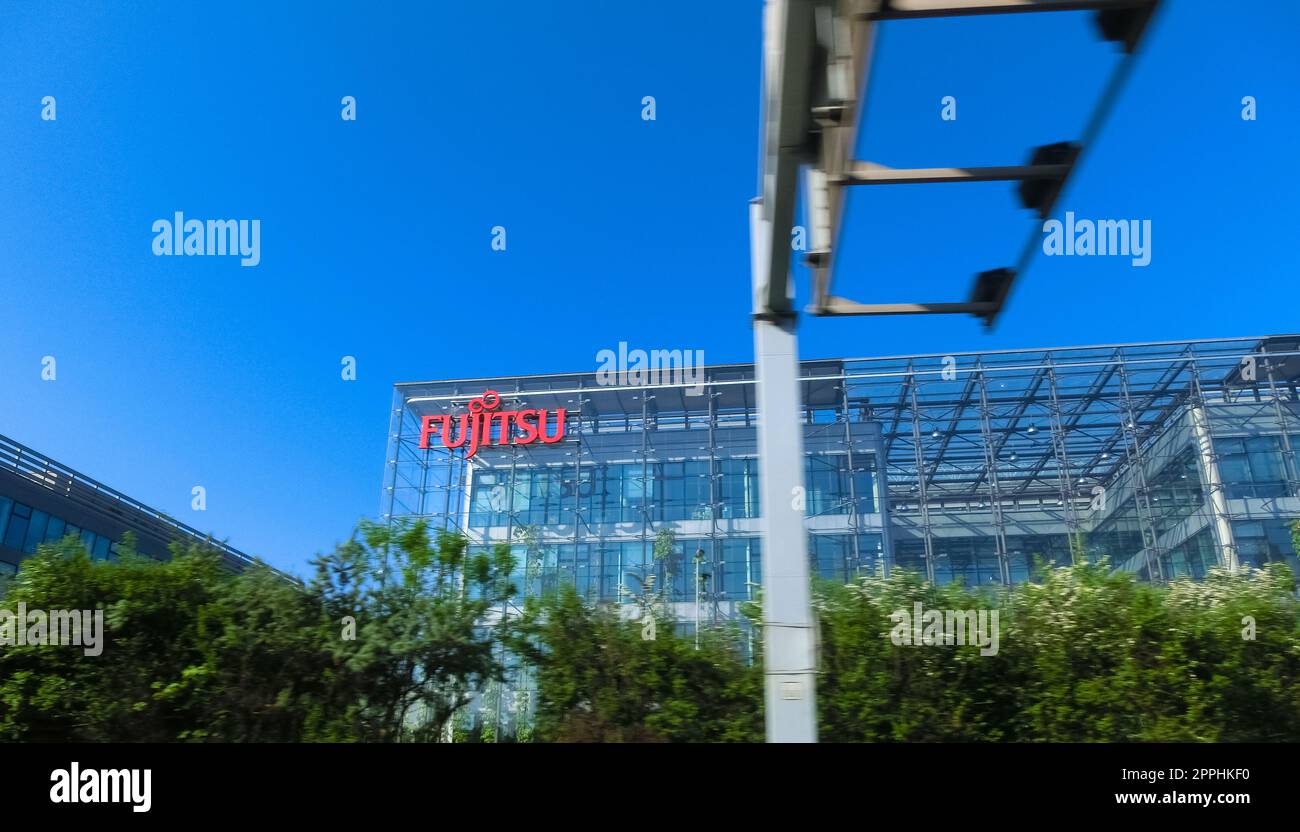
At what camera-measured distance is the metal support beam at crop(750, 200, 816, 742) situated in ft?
17.8

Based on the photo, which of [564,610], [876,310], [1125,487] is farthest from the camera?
[1125,487]

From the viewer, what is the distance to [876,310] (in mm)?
5961

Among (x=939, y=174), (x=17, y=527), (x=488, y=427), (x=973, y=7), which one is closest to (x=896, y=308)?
(x=939, y=174)

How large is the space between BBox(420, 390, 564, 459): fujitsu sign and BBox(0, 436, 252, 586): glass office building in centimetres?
855

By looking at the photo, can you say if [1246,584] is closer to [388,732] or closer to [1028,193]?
[1028,193]

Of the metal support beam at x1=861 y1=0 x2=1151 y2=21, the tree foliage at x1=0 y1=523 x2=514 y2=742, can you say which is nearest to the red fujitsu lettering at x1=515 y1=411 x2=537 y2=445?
the tree foliage at x1=0 y1=523 x2=514 y2=742

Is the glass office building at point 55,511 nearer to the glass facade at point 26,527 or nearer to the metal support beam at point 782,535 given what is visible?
the glass facade at point 26,527

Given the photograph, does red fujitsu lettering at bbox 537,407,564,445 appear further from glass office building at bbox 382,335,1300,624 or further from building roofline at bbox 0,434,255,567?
building roofline at bbox 0,434,255,567

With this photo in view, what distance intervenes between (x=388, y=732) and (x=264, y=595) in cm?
252

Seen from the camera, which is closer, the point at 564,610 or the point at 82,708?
the point at 82,708

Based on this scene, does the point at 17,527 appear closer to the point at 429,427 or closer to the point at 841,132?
the point at 429,427

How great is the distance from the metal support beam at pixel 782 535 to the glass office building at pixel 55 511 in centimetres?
2490

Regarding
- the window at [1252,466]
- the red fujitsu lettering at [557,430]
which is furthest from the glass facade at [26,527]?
the window at [1252,466]
